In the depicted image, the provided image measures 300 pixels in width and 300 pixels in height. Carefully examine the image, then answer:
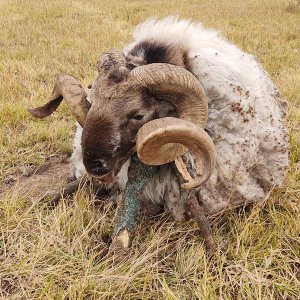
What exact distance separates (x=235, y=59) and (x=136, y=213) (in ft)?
5.61

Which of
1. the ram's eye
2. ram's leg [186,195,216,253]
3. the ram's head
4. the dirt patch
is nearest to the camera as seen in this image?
the ram's head

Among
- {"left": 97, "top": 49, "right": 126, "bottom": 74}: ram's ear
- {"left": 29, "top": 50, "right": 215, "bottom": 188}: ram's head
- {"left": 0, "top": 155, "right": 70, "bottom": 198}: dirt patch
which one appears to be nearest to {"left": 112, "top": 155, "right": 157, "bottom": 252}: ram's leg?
{"left": 29, "top": 50, "right": 215, "bottom": 188}: ram's head

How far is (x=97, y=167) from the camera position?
317 centimetres

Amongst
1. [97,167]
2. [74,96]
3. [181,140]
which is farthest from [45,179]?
[181,140]

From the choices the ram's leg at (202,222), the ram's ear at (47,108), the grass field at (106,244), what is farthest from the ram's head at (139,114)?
the ram's ear at (47,108)

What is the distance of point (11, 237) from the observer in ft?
11.4

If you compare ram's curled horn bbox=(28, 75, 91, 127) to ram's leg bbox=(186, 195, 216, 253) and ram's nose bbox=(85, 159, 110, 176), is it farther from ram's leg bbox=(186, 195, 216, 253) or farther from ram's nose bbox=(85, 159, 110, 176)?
ram's leg bbox=(186, 195, 216, 253)

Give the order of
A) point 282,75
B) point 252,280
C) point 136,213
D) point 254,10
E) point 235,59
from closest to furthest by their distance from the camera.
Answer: point 252,280 < point 136,213 < point 235,59 < point 282,75 < point 254,10

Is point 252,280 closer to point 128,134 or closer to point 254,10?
point 128,134

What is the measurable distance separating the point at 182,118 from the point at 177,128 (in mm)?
490

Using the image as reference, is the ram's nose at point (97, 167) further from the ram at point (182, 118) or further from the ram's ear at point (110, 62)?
the ram's ear at point (110, 62)

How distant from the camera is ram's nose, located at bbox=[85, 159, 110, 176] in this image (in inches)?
123

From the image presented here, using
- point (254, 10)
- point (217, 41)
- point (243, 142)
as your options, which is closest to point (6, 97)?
point (217, 41)

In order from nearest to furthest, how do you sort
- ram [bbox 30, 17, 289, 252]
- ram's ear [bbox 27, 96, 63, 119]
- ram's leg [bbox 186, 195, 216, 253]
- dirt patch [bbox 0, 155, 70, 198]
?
1. ram [bbox 30, 17, 289, 252]
2. ram's leg [bbox 186, 195, 216, 253]
3. ram's ear [bbox 27, 96, 63, 119]
4. dirt patch [bbox 0, 155, 70, 198]
